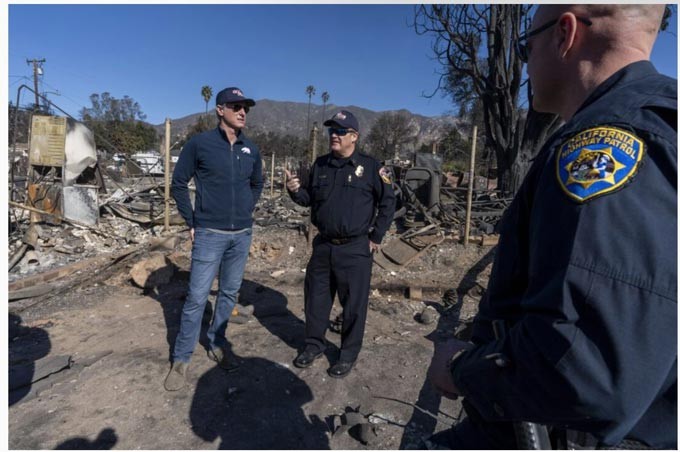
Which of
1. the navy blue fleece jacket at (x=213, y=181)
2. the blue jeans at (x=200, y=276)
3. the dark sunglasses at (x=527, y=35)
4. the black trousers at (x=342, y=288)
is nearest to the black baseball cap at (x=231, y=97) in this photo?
the navy blue fleece jacket at (x=213, y=181)

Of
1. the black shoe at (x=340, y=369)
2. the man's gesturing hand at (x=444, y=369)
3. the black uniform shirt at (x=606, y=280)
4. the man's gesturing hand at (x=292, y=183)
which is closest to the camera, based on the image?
the black uniform shirt at (x=606, y=280)

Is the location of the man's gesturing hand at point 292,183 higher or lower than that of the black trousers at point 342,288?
higher

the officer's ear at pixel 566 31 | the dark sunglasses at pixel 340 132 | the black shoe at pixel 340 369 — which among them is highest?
the dark sunglasses at pixel 340 132

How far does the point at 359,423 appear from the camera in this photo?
2779mm

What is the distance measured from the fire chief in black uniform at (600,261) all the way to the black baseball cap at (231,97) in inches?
112

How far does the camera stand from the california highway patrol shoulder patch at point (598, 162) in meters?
0.81

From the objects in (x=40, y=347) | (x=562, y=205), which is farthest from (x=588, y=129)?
(x=40, y=347)

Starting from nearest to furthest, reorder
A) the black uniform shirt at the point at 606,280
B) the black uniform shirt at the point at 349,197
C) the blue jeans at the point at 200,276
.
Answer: the black uniform shirt at the point at 606,280
the blue jeans at the point at 200,276
the black uniform shirt at the point at 349,197

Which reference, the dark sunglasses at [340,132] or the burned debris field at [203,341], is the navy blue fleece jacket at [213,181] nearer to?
the dark sunglasses at [340,132]

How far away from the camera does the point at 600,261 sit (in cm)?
77

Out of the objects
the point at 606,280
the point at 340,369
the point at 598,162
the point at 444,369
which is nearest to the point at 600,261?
the point at 606,280

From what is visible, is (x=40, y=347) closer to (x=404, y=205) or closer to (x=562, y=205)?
(x=562, y=205)

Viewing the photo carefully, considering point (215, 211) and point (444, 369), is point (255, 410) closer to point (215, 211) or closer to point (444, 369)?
point (215, 211)

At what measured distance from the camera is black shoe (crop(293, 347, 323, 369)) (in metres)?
3.68
